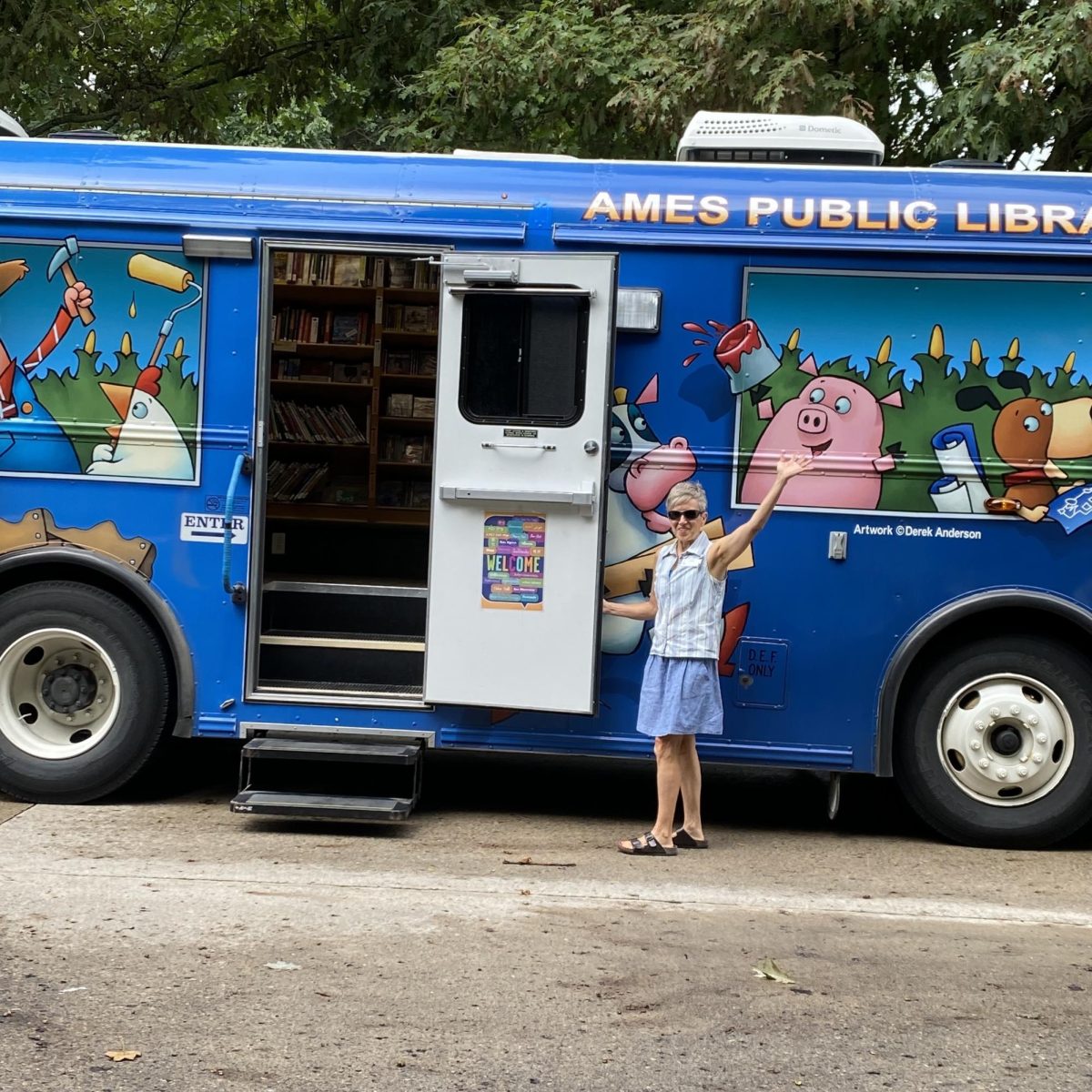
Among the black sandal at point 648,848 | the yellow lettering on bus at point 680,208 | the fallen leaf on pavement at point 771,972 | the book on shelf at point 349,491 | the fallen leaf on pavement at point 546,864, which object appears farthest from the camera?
the book on shelf at point 349,491

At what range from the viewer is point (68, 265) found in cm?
689

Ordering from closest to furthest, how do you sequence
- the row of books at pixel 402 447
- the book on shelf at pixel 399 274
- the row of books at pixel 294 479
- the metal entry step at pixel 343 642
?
the metal entry step at pixel 343 642 → the book on shelf at pixel 399 274 → the row of books at pixel 294 479 → the row of books at pixel 402 447

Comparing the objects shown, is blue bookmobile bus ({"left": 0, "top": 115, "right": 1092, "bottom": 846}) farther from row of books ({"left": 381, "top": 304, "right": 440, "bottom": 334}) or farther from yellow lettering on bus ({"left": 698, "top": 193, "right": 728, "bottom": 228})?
row of books ({"left": 381, "top": 304, "right": 440, "bottom": 334})

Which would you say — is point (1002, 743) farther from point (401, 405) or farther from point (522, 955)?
point (401, 405)

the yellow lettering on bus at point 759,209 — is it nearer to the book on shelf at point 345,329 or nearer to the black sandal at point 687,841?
the black sandal at point 687,841

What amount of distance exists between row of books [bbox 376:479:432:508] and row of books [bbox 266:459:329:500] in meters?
0.41

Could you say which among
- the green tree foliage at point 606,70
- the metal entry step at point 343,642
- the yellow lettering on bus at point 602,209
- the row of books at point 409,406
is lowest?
the metal entry step at point 343,642

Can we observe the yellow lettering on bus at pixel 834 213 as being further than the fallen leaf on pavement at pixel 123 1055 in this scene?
Yes

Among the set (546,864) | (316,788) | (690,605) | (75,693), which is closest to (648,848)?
(546,864)

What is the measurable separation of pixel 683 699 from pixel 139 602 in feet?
8.56

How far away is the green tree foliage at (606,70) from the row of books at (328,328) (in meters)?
1.59

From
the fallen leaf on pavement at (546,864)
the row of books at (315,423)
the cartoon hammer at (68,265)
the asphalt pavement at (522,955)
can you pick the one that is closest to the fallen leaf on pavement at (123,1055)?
the asphalt pavement at (522,955)

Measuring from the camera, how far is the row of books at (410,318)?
10211 mm

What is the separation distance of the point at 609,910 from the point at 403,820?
5.40 feet
